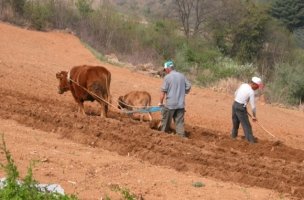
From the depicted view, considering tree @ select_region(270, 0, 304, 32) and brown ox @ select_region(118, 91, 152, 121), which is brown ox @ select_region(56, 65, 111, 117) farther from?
tree @ select_region(270, 0, 304, 32)

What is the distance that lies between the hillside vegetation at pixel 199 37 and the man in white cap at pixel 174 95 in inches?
536

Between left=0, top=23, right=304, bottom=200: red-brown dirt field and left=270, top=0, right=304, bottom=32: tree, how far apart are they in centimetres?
3867

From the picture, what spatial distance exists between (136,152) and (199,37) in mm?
35011

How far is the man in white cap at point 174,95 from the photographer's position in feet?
48.3

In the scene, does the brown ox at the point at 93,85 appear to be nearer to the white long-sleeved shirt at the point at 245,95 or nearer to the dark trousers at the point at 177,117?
the dark trousers at the point at 177,117

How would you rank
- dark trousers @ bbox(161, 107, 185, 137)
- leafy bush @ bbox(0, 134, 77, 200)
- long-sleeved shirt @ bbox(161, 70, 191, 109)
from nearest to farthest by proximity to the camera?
leafy bush @ bbox(0, 134, 77, 200)
long-sleeved shirt @ bbox(161, 70, 191, 109)
dark trousers @ bbox(161, 107, 185, 137)

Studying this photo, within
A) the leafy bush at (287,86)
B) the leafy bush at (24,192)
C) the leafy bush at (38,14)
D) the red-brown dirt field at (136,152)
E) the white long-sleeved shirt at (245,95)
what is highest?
the leafy bush at (38,14)

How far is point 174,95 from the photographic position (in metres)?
14.7

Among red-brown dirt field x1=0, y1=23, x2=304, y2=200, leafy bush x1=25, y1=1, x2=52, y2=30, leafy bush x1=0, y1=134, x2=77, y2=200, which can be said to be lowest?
red-brown dirt field x1=0, y1=23, x2=304, y2=200

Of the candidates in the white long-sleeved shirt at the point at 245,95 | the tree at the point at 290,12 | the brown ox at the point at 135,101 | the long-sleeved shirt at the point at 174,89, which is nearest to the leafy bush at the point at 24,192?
the long-sleeved shirt at the point at 174,89

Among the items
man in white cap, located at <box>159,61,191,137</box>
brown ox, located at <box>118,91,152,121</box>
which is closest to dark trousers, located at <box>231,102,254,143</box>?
man in white cap, located at <box>159,61,191,137</box>

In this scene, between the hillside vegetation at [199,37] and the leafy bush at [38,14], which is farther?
the leafy bush at [38,14]

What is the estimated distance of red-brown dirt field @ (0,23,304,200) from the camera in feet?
33.7

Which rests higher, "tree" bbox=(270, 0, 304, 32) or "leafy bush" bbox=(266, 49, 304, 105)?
"tree" bbox=(270, 0, 304, 32)
